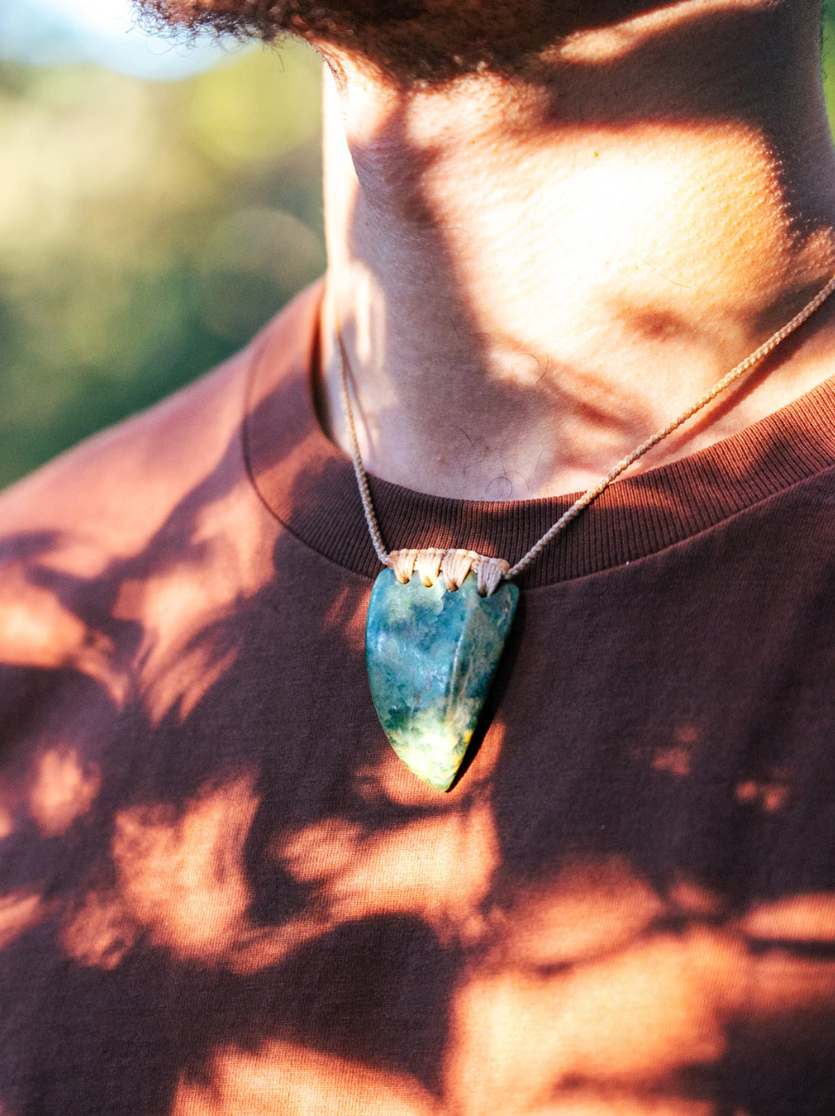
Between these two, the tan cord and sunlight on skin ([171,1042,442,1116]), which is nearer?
sunlight on skin ([171,1042,442,1116])

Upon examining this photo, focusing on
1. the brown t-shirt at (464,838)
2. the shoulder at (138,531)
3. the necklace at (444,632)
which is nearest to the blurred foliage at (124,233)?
the shoulder at (138,531)

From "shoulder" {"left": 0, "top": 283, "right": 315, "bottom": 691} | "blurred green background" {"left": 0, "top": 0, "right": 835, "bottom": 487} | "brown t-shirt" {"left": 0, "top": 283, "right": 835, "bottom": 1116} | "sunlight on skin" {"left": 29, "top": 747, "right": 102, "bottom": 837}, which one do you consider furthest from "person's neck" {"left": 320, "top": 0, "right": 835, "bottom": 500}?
"blurred green background" {"left": 0, "top": 0, "right": 835, "bottom": 487}

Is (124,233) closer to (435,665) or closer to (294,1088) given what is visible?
(435,665)

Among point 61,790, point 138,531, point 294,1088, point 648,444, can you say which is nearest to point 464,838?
point 294,1088

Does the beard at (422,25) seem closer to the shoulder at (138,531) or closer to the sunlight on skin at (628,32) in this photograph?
the sunlight on skin at (628,32)

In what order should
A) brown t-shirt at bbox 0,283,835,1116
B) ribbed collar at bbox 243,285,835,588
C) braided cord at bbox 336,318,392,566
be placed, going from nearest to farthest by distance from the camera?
brown t-shirt at bbox 0,283,835,1116 → ribbed collar at bbox 243,285,835,588 → braided cord at bbox 336,318,392,566

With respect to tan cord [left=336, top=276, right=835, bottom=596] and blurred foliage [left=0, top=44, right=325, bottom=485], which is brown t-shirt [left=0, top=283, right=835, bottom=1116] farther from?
blurred foliage [left=0, top=44, right=325, bottom=485]

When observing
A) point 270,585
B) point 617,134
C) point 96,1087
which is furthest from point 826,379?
point 96,1087

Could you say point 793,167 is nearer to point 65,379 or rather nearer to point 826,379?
point 826,379

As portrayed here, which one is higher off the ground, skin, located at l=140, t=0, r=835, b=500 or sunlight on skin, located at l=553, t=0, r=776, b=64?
sunlight on skin, located at l=553, t=0, r=776, b=64
